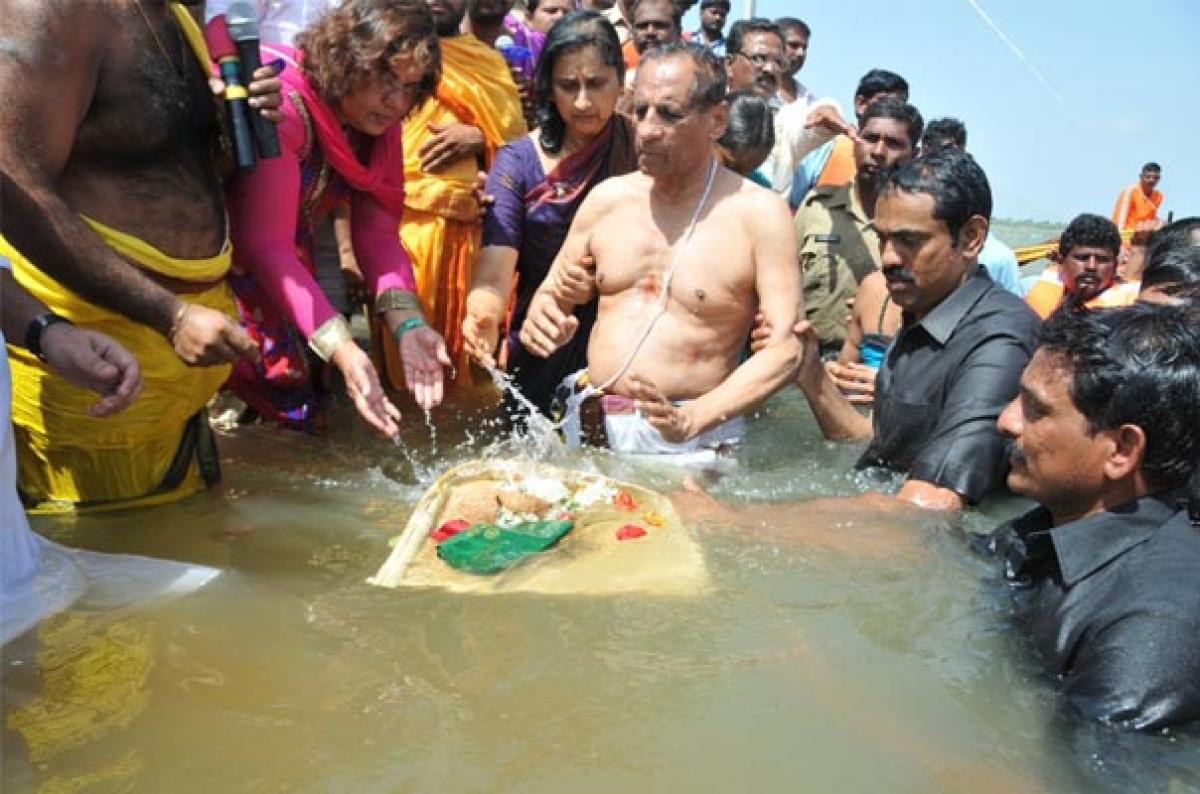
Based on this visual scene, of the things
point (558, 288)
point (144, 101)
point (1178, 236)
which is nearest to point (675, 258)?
point (558, 288)

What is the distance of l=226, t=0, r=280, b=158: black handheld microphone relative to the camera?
284 centimetres

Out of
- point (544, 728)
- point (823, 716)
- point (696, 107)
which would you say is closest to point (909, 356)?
point (696, 107)

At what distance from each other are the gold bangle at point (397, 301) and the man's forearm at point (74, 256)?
3.29ft

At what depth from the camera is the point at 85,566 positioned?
250 cm

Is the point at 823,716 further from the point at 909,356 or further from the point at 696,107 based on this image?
the point at 696,107

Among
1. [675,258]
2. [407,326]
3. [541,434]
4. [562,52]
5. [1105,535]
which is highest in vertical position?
[562,52]

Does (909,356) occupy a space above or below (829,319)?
above

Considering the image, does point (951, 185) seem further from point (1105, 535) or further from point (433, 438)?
point (433, 438)

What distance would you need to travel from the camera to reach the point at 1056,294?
6180 mm

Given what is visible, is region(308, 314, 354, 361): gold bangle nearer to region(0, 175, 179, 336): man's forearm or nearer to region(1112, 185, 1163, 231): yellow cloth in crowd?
region(0, 175, 179, 336): man's forearm

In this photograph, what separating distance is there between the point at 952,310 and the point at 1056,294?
9.91ft

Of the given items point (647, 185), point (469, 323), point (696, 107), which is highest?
point (696, 107)

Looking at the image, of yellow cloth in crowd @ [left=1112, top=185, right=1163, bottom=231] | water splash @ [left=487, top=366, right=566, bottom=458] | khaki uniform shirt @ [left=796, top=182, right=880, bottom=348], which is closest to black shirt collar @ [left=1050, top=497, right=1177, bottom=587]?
water splash @ [left=487, top=366, right=566, bottom=458]

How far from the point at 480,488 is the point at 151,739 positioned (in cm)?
137
